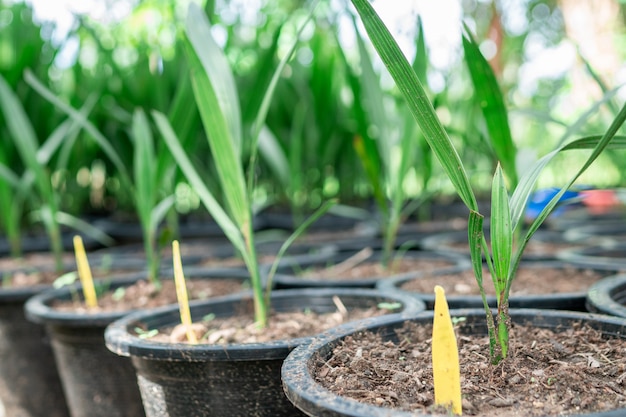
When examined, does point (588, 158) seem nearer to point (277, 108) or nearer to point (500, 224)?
point (500, 224)

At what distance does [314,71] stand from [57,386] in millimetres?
1088

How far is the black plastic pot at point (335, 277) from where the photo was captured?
116cm

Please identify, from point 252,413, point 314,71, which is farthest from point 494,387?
point 314,71

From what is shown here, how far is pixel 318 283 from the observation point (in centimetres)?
115

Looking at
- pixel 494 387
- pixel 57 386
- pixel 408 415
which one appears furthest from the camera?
pixel 57 386

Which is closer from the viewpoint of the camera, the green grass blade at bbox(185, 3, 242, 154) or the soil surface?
the soil surface

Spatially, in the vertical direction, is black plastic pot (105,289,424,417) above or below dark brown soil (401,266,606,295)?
below

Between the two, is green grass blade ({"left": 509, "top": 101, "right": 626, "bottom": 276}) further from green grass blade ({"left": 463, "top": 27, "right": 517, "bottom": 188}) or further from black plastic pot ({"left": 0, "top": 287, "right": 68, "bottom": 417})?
black plastic pot ({"left": 0, "top": 287, "right": 68, "bottom": 417})

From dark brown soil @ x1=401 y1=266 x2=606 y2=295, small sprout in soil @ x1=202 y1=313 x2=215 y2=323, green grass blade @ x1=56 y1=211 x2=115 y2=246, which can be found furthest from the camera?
green grass blade @ x1=56 y1=211 x2=115 y2=246

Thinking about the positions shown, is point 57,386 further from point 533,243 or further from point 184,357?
point 533,243

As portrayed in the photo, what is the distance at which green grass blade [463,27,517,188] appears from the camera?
0.89 meters

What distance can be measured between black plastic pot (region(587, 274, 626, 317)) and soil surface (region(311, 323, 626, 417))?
11 centimetres

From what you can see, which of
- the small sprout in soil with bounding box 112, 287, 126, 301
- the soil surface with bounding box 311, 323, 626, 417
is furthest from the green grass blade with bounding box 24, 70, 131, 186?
the soil surface with bounding box 311, 323, 626, 417

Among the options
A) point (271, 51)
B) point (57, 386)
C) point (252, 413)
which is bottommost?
point (57, 386)
